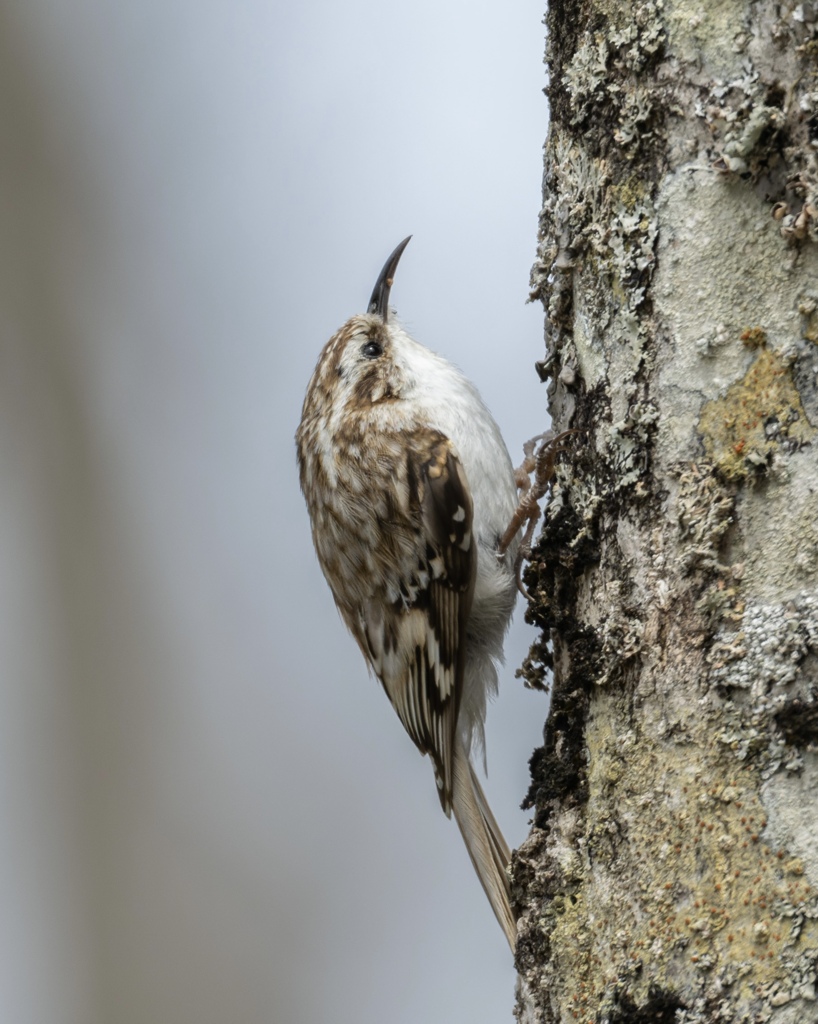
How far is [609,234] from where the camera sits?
57.4 inches

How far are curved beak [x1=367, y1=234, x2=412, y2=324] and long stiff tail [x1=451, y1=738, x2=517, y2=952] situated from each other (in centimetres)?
114

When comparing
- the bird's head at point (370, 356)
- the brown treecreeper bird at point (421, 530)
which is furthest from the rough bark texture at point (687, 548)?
the bird's head at point (370, 356)

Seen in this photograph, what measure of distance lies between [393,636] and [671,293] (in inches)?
55.2

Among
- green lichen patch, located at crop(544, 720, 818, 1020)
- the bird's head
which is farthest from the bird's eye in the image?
green lichen patch, located at crop(544, 720, 818, 1020)

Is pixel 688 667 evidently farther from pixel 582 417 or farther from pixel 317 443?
pixel 317 443

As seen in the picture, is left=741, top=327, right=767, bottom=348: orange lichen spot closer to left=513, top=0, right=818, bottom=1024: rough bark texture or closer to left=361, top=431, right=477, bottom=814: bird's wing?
left=513, top=0, right=818, bottom=1024: rough bark texture

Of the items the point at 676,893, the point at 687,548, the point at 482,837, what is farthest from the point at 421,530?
the point at 676,893

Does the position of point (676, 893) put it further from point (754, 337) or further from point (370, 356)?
point (370, 356)

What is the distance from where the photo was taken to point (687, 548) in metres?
1.27

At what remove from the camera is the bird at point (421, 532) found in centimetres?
239

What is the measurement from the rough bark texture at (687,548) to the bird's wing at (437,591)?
0.82 meters

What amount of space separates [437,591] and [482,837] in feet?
1.81

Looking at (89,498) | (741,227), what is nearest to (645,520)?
(741,227)

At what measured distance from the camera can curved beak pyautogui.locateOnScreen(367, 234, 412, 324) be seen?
2.77 m
